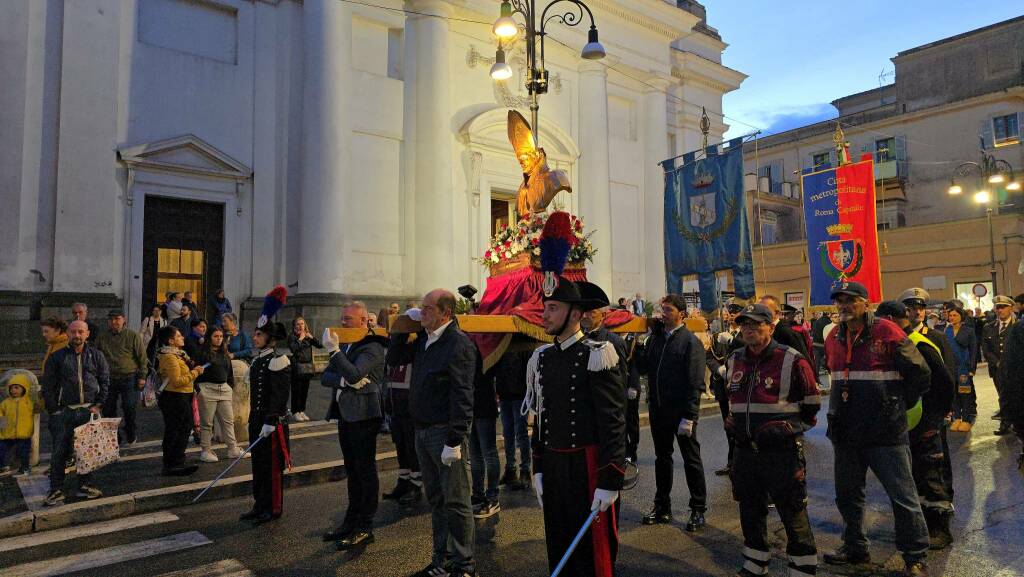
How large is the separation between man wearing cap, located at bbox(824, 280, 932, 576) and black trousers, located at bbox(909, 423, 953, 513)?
72cm

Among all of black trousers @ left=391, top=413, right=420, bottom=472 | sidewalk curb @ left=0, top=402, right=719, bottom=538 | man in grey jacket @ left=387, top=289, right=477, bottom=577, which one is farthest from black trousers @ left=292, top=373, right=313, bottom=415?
man in grey jacket @ left=387, top=289, right=477, bottom=577

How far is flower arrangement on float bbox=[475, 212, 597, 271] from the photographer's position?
7895mm

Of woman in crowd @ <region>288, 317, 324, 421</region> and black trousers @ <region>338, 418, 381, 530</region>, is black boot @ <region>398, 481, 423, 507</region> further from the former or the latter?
woman in crowd @ <region>288, 317, 324, 421</region>

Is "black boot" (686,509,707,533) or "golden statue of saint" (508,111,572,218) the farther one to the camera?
"golden statue of saint" (508,111,572,218)

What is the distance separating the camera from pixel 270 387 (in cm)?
665

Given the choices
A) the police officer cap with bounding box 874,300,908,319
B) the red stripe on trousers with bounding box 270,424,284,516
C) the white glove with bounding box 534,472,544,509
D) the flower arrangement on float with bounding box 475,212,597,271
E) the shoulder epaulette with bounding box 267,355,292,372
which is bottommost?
the red stripe on trousers with bounding box 270,424,284,516

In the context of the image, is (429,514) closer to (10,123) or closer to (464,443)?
(464,443)

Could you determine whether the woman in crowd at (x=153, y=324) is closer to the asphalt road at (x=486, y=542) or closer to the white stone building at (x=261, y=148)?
the white stone building at (x=261, y=148)

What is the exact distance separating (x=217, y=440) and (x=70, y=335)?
3161 millimetres

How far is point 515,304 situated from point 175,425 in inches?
178

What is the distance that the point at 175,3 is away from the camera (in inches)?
666

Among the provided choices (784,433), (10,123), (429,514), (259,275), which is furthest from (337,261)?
(784,433)

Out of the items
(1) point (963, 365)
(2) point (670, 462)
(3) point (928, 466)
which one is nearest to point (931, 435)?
(3) point (928, 466)

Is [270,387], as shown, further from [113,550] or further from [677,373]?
[677,373]
